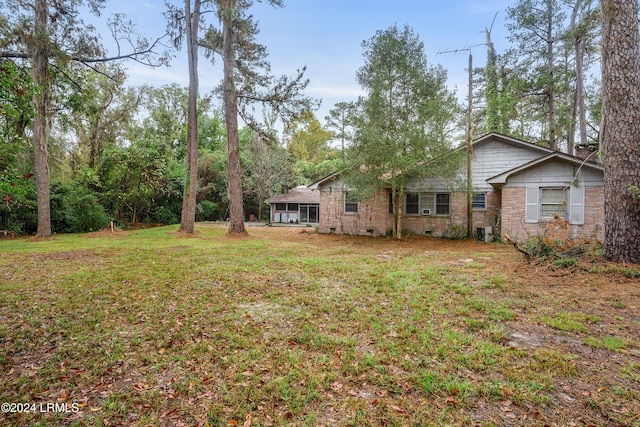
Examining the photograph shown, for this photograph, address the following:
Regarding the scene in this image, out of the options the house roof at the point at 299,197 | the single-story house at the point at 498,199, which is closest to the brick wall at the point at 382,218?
the single-story house at the point at 498,199

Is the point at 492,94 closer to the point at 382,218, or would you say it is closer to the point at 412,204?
the point at 412,204

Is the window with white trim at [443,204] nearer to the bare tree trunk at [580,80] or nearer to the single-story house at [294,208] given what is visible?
the bare tree trunk at [580,80]

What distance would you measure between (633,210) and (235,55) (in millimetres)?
16066

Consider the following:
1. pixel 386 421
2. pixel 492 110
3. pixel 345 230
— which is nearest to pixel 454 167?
pixel 345 230

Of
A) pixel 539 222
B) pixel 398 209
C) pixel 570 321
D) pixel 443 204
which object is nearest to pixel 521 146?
pixel 539 222

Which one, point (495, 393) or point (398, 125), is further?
point (398, 125)

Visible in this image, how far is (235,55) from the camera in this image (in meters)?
15.2

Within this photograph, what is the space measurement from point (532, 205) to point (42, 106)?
19.7 m

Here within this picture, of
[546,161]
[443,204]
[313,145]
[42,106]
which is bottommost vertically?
[443,204]

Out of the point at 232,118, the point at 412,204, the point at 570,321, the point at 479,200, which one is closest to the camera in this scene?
the point at 570,321

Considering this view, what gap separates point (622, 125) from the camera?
6289mm

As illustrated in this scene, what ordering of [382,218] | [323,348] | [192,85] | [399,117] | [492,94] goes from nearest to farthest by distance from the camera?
[323,348] → [399,117] → [192,85] → [382,218] → [492,94]

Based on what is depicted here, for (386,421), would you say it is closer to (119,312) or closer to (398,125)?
(119,312)

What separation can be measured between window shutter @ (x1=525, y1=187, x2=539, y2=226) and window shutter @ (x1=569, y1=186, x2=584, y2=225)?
3.57 feet
